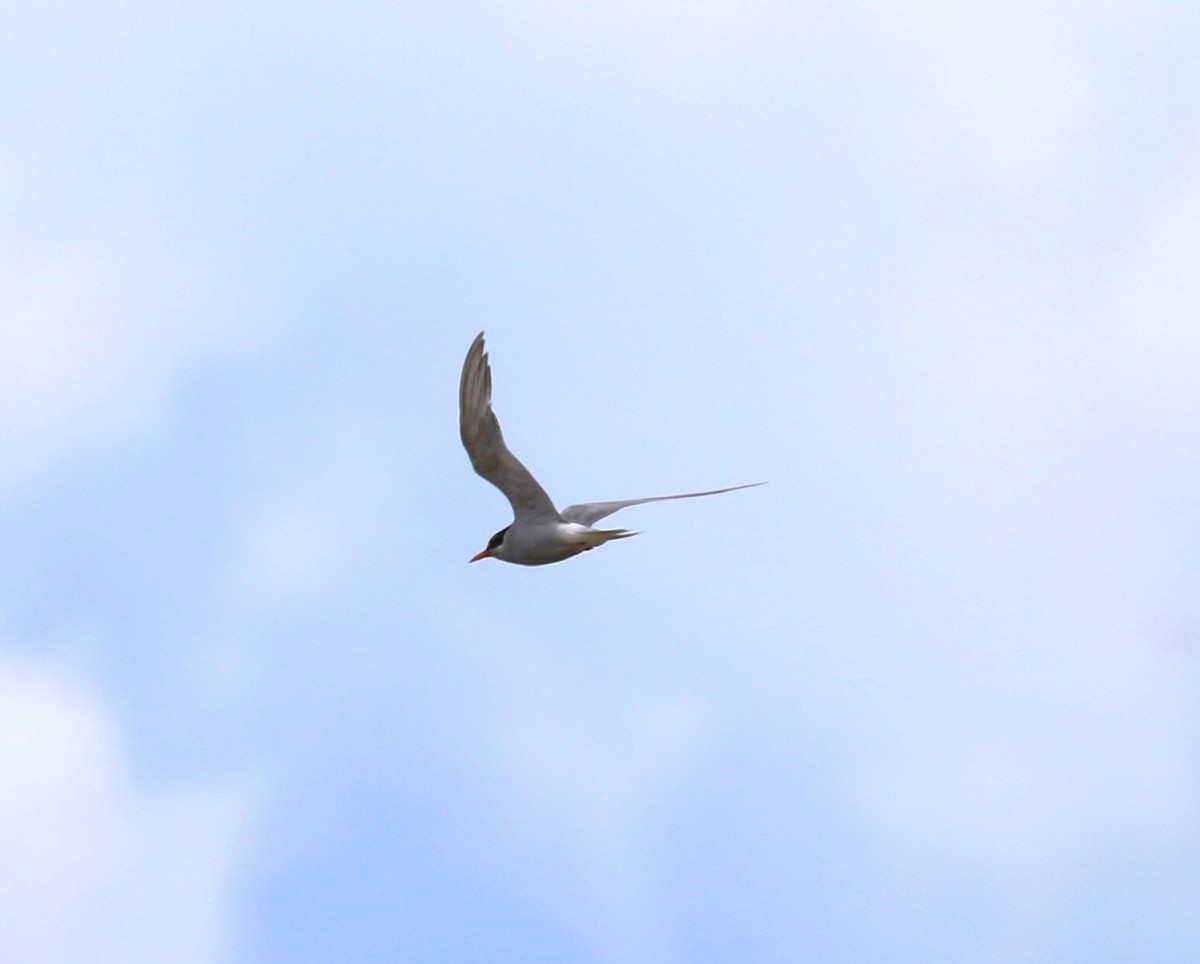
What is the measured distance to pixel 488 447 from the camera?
25125 mm

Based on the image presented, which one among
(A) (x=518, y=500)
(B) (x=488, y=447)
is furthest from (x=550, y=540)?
(B) (x=488, y=447)

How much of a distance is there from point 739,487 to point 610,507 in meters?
2.55

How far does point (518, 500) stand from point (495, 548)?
1101 mm

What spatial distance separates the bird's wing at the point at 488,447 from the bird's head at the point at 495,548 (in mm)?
449

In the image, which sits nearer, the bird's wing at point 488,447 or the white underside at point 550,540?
the bird's wing at point 488,447

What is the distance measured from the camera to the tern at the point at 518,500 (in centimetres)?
2469

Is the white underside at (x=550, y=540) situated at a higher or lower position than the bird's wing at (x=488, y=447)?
lower

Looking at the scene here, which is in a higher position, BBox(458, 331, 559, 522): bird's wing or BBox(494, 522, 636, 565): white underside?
BBox(458, 331, 559, 522): bird's wing

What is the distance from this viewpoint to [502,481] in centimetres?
2561

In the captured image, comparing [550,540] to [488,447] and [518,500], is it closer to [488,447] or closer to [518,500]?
[518,500]

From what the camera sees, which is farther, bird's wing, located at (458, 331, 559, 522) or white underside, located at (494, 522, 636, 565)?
white underside, located at (494, 522, 636, 565)

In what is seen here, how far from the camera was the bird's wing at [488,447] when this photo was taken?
968 inches

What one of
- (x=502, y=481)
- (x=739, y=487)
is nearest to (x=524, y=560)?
(x=502, y=481)

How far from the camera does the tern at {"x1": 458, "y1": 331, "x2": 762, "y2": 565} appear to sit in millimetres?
24688
